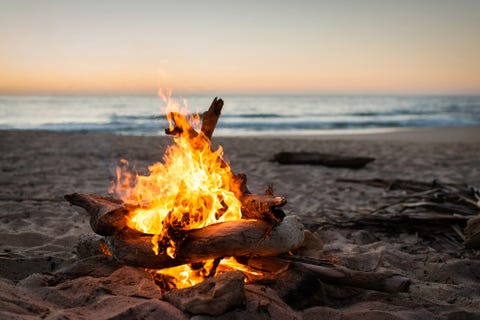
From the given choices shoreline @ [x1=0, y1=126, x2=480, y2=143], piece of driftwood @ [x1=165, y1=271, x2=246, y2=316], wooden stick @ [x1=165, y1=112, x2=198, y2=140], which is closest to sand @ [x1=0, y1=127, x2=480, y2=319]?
piece of driftwood @ [x1=165, y1=271, x2=246, y2=316]

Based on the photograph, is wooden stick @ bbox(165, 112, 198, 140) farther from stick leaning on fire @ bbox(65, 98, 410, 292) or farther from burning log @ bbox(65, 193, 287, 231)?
burning log @ bbox(65, 193, 287, 231)

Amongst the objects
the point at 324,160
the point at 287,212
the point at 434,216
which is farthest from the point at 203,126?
the point at 324,160

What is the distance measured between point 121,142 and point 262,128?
1152cm

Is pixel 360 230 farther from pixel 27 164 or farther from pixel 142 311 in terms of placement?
pixel 27 164

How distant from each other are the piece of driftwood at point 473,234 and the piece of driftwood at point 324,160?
19.0ft

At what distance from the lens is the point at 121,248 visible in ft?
9.71

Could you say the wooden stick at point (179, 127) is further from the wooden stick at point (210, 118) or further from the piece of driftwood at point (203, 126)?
the wooden stick at point (210, 118)

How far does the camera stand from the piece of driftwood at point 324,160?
31.8 ft

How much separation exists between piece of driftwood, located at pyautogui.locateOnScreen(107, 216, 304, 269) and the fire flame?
11 centimetres

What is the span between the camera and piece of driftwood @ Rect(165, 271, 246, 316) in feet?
8.12

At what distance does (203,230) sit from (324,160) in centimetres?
731

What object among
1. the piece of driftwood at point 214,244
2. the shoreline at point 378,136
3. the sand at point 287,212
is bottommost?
the sand at point 287,212

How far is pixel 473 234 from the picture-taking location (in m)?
3.77

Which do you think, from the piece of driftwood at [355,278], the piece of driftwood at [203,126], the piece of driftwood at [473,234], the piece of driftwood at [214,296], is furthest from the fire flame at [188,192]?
the piece of driftwood at [473,234]
